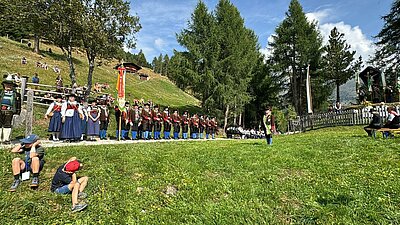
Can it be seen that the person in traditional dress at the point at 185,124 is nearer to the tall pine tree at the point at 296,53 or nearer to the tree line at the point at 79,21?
the tree line at the point at 79,21

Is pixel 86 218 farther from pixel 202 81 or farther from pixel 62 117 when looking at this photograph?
pixel 202 81

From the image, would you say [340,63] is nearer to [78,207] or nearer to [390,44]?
[390,44]

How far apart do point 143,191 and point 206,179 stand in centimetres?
140

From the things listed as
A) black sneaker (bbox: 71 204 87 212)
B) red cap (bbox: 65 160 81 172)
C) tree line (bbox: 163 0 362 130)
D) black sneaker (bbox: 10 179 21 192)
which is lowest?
black sneaker (bbox: 71 204 87 212)

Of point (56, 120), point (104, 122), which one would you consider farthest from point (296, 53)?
point (56, 120)

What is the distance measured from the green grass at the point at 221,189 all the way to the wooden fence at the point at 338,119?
1345cm

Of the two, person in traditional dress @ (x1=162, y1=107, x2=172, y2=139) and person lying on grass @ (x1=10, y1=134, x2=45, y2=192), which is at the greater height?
person in traditional dress @ (x1=162, y1=107, x2=172, y2=139)

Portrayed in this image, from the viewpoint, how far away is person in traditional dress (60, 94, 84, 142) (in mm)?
11366

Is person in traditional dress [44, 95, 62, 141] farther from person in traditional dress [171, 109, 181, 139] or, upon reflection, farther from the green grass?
person in traditional dress [171, 109, 181, 139]

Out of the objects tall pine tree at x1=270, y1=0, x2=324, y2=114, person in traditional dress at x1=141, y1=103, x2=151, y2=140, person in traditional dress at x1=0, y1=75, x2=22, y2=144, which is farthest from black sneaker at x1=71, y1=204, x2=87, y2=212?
tall pine tree at x1=270, y1=0, x2=324, y2=114

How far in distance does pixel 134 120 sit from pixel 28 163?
881 centimetres

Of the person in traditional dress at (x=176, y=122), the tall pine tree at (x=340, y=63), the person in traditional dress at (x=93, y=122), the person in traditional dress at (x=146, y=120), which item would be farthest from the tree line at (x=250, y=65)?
the person in traditional dress at (x=93, y=122)

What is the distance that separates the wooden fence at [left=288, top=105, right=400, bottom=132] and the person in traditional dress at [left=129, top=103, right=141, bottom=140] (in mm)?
14240

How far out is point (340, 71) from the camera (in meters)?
41.5
